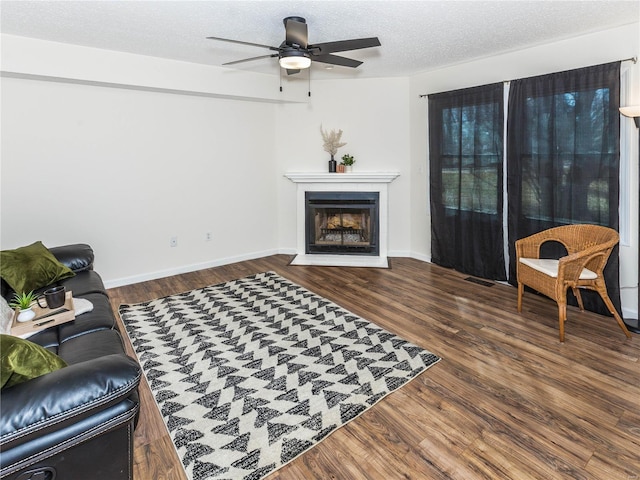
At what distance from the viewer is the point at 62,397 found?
1269 millimetres

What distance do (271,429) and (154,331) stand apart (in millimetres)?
1699

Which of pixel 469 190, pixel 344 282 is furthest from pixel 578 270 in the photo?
pixel 344 282

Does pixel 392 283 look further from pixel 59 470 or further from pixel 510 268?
pixel 59 470

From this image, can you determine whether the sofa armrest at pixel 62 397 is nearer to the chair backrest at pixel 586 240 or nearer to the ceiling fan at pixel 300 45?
the ceiling fan at pixel 300 45

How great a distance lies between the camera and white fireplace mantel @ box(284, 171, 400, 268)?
5177 millimetres

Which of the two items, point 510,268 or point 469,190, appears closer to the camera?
point 510,268

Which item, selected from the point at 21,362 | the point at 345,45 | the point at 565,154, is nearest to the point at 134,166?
the point at 345,45

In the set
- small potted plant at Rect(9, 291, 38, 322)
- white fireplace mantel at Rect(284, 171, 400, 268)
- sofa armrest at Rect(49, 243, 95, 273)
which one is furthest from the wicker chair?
sofa armrest at Rect(49, 243, 95, 273)

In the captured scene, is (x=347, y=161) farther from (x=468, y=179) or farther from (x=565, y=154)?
(x=565, y=154)

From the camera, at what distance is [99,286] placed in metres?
3.02

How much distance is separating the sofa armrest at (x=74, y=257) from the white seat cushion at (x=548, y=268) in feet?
13.0

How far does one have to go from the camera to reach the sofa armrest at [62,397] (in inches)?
46.3

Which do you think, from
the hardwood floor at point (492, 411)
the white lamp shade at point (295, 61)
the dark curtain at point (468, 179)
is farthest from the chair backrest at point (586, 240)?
the white lamp shade at point (295, 61)

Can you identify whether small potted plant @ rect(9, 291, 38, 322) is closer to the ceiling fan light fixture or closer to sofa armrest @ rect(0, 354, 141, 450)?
sofa armrest @ rect(0, 354, 141, 450)
